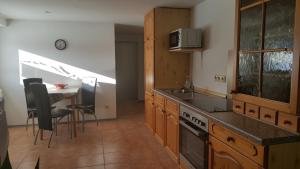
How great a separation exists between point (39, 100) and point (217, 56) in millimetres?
2834

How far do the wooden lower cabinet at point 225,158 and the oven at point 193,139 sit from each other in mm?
95

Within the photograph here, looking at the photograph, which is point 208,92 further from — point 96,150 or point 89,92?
point 89,92

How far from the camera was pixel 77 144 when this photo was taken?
148 inches

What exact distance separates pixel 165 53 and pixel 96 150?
6.30 ft

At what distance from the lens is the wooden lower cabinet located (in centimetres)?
156

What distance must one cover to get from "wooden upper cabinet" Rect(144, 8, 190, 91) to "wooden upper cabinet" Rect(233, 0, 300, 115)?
6.41ft

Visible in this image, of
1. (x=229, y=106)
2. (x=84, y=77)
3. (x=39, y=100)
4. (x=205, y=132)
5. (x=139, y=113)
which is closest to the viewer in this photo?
(x=205, y=132)

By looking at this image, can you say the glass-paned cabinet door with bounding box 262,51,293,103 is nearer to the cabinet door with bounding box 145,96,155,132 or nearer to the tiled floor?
the tiled floor

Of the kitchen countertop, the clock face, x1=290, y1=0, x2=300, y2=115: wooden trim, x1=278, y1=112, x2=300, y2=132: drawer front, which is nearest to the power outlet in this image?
the kitchen countertop

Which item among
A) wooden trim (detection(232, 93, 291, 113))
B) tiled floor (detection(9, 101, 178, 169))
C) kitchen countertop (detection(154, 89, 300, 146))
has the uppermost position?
wooden trim (detection(232, 93, 291, 113))

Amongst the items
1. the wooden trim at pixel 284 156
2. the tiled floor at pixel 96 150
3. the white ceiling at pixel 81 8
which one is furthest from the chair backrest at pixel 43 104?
the wooden trim at pixel 284 156

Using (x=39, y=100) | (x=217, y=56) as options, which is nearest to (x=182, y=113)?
(x=217, y=56)

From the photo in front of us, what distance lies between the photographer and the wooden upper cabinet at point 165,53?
3.81 m

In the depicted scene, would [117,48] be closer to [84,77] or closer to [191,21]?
[84,77]
